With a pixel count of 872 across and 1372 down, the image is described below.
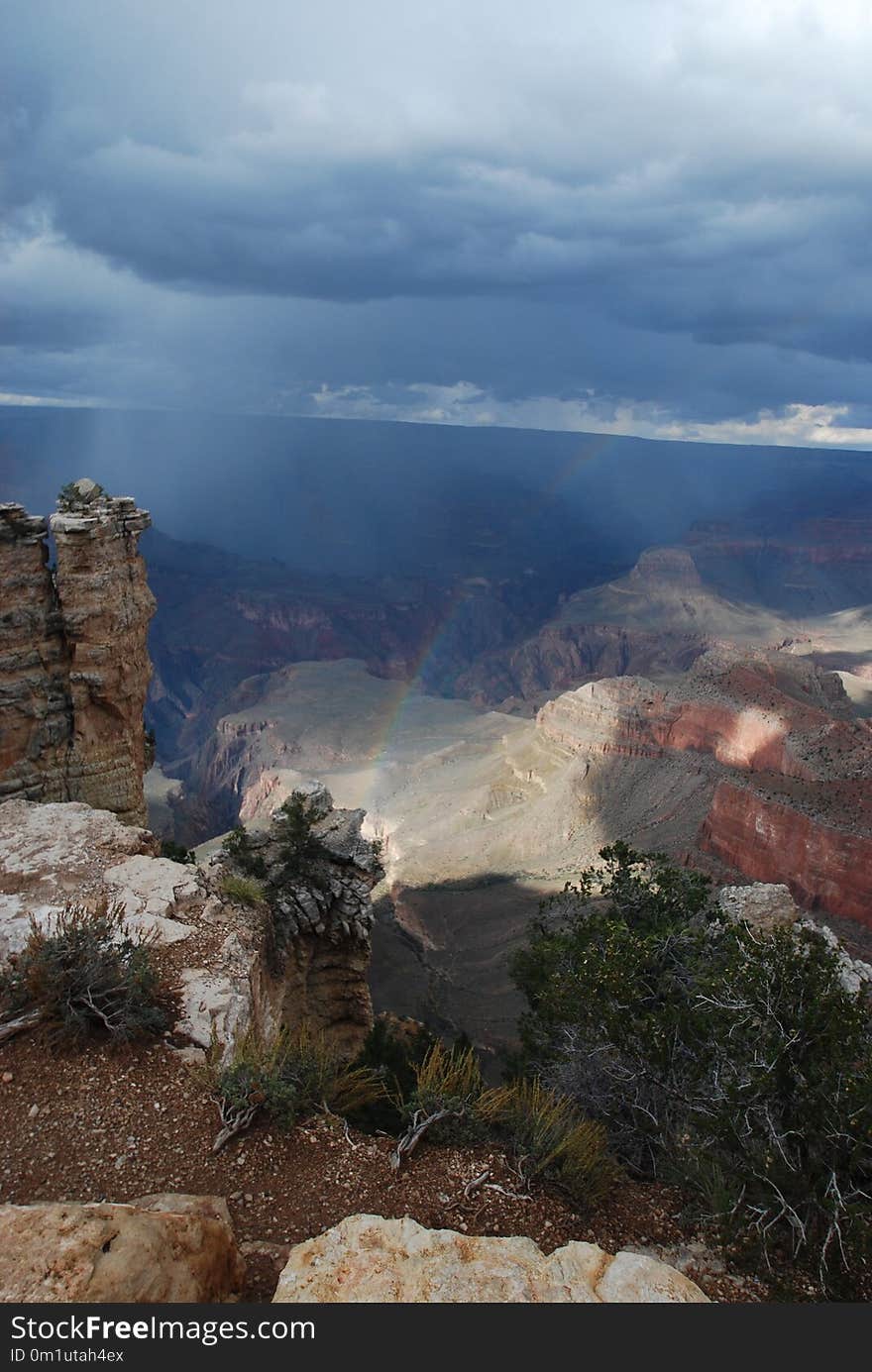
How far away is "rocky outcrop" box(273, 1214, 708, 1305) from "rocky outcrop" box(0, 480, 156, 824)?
730 inches

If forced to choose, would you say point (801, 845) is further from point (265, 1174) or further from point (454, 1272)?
point (454, 1272)

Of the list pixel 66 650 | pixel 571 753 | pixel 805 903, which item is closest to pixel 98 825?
pixel 66 650

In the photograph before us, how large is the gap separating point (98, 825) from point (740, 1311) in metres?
13.9

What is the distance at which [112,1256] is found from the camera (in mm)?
5102

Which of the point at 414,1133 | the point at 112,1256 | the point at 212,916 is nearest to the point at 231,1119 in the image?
the point at 414,1133

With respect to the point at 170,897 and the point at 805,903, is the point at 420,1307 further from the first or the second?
the point at 805,903

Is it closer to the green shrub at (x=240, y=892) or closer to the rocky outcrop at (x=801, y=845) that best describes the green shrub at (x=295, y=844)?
the green shrub at (x=240, y=892)

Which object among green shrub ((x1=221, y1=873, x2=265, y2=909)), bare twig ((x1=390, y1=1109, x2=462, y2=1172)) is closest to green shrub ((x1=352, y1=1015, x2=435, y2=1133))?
bare twig ((x1=390, y1=1109, x2=462, y2=1172))

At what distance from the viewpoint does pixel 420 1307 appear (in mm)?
4973

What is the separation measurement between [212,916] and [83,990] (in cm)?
379

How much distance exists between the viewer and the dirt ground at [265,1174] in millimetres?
7242

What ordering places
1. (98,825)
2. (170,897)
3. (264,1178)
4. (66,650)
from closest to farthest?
(264,1178) → (170,897) → (98,825) → (66,650)

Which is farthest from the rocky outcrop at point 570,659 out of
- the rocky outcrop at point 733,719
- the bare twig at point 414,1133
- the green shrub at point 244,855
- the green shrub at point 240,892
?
the bare twig at point 414,1133

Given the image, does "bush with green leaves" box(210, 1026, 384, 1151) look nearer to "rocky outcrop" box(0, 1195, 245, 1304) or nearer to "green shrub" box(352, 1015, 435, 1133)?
"green shrub" box(352, 1015, 435, 1133)
